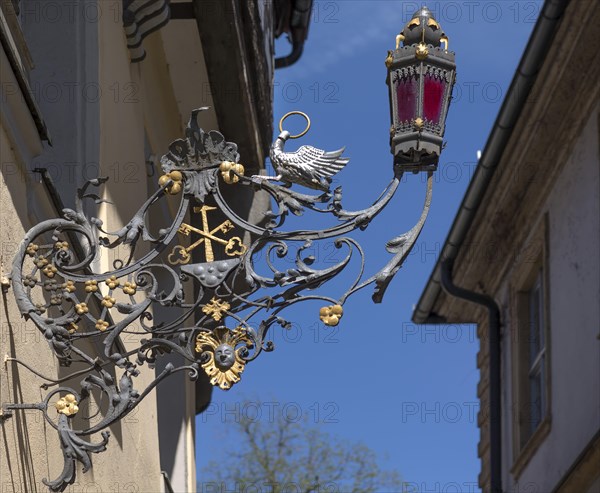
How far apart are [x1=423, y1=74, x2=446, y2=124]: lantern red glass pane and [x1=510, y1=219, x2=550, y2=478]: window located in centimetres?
1116

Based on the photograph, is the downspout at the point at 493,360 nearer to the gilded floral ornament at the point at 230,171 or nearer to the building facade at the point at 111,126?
the building facade at the point at 111,126

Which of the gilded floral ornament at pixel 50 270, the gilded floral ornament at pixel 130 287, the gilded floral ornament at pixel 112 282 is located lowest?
the gilded floral ornament at pixel 130 287

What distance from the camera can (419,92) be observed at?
6.29 metres

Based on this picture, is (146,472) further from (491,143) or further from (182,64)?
(491,143)

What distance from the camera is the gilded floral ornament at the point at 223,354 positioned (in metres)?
5.87

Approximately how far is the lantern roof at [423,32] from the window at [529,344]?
11.1 metres

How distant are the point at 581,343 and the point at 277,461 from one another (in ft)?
38.3

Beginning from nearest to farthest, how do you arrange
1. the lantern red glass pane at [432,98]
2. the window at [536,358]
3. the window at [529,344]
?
the lantern red glass pane at [432,98]
the window at [529,344]
the window at [536,358]

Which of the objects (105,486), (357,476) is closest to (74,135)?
(105,486)

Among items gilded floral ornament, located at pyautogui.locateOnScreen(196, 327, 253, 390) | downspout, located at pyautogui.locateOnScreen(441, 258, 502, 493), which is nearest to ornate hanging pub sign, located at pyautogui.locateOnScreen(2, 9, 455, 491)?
gilded floral ornament, located at pyautogui.locateOnScreen(196, 327, 253, 390)

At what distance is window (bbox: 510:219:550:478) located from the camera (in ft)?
57.9

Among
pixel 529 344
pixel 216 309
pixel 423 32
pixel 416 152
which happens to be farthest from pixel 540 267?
pixel 216 309

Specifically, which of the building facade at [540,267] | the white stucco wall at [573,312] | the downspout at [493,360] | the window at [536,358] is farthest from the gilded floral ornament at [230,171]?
the downspout at [493,360]

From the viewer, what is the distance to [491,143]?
17859 mm
